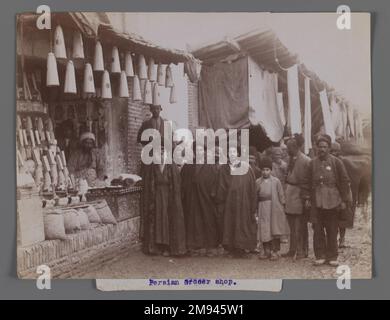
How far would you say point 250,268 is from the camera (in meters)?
5.03

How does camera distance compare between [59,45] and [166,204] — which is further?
[166,204]

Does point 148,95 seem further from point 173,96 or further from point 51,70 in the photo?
point 51,70

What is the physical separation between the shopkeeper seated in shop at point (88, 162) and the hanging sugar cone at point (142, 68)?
0.62 meters

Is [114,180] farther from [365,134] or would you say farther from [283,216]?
[365,134]

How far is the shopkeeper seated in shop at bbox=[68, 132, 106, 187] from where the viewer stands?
5.01 meters

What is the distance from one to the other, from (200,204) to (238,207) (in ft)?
1.00

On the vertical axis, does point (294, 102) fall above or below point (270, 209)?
above

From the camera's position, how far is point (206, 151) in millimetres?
5039

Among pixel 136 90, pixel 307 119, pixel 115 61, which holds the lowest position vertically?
pixel 307 119

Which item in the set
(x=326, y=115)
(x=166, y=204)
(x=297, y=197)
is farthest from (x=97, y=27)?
(x=297, y=197)

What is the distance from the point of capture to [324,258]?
504cm

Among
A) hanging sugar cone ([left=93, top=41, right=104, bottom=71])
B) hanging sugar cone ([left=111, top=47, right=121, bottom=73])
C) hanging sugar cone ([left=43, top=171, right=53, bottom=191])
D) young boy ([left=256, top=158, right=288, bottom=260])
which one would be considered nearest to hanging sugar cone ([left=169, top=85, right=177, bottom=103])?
hanging sugar cone ([left=111, top=47, right=121, bottom=73])

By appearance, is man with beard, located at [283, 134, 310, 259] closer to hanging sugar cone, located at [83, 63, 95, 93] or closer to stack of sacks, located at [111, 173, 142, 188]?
stack of sacks, located at [111, 173, 142, 188]

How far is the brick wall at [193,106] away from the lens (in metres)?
5.05
